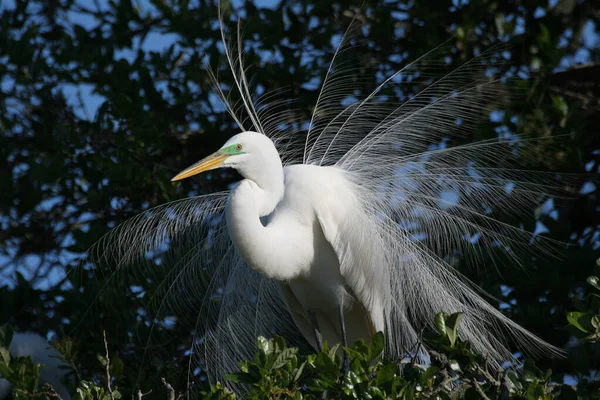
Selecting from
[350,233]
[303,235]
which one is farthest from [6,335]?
[350,233]

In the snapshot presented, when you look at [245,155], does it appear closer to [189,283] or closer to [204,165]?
[204,165]

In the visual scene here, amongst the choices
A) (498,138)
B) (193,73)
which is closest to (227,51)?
(193,73)

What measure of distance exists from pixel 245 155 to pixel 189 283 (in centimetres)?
86

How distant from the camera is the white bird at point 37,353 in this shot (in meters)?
5.25

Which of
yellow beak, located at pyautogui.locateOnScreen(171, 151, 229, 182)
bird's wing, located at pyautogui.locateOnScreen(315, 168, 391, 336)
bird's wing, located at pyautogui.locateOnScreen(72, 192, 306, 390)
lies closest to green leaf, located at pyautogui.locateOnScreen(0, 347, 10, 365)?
bird's wing, located at pyautogui.locateOnScreen(72, 192, 306, 390)

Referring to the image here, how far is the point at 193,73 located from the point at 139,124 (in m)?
0.39

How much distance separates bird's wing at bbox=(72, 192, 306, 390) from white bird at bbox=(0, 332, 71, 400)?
1067mm

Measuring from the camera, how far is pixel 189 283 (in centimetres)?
433

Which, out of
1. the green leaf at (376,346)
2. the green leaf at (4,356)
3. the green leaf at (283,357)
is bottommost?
the green leaf at (376,346)

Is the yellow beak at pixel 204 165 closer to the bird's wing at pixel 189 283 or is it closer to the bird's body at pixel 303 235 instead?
the bird's body at pixel 303 235

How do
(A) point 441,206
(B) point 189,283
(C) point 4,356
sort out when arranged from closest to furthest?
1. (C) point 4,356
2. (A) point 441,206
3. (B) point 189,283

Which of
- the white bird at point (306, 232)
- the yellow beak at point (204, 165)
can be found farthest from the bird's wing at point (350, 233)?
the yellow beak at point (204, 165)

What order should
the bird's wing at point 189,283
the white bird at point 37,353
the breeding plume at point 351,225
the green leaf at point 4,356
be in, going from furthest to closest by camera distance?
the white bird at point 37,353 < the bird's wing at point 189,283 < the breeding plume at point 351,225 < the green leaf at point 4,356

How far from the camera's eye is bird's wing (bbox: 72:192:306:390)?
412 cm
